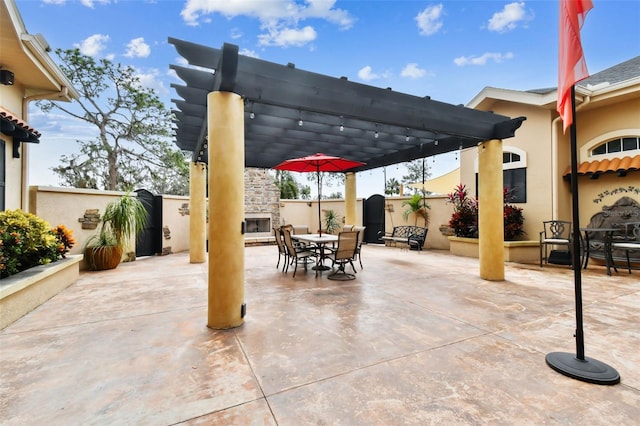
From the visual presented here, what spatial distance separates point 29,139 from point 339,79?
4.87 meters

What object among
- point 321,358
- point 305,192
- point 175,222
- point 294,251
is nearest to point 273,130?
point 294,251

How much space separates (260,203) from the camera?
12.1 metres

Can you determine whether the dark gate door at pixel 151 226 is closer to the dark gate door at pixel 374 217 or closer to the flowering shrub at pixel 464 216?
the dark gate door at pixel 374 217

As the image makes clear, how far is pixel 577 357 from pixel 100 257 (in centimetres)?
746

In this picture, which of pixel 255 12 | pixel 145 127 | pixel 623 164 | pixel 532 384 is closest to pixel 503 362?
pixel 532 384

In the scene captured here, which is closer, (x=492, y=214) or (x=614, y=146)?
(x=492, y=214)

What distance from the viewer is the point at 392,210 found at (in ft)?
34.7

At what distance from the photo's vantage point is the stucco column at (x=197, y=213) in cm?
706

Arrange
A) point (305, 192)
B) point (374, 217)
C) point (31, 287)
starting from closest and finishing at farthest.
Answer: point (31, 287) → point (374, 217) → point (305, 192)

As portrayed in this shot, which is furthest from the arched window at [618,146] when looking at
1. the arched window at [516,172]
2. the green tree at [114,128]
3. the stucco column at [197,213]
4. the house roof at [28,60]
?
the green tree at [114,128]

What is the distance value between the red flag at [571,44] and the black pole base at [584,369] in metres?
1.83

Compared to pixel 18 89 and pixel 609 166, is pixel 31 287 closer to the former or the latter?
pixel 18 89

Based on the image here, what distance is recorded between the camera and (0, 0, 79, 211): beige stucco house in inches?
147

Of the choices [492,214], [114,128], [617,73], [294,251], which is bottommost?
[294,251]
